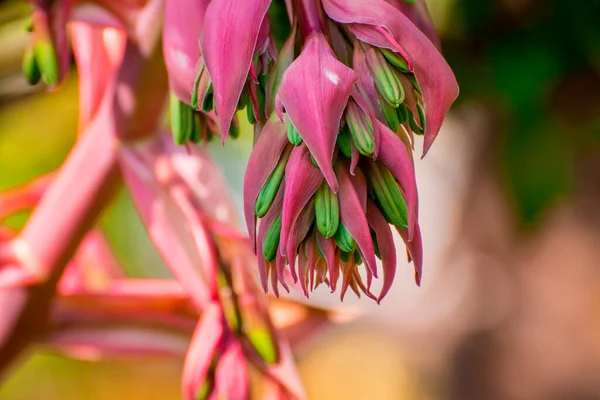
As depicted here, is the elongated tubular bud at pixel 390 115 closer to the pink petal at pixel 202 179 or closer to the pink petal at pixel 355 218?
the pink petal at pixel 355 218

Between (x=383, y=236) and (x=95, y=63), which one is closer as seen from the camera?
(x=383, y=236)

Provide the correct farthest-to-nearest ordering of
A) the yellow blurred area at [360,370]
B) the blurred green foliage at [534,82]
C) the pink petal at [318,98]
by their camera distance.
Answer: the yellow blurred area at [360,370]
the blurred green foliage at [534,82]
the pink petal at [318,98]

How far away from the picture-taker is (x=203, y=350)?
1.01 feet

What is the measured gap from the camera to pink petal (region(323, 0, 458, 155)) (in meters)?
0.22

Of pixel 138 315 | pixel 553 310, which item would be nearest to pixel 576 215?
pixel 553 310

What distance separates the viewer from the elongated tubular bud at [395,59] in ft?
0.73

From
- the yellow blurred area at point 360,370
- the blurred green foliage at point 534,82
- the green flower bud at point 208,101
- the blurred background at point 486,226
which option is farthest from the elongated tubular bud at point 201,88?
the yellow blurred area at point 360,370

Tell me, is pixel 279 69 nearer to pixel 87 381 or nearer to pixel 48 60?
pixel 48 60

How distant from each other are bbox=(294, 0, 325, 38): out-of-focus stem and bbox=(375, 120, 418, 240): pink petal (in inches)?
1.3

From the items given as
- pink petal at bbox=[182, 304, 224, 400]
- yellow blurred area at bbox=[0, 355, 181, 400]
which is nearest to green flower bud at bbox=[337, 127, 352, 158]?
pink petal at bbox=[182, 304, 224, 400]

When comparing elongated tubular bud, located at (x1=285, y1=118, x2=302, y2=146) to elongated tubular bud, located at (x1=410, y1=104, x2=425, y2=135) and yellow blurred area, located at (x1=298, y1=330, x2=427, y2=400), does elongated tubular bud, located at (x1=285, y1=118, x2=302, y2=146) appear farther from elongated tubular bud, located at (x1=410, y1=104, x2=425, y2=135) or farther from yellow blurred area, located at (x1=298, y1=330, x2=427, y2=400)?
yellow blurred area, located at (x1=298, y1=330, x2=427, y2=400)

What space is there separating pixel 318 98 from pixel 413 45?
0.03 meters

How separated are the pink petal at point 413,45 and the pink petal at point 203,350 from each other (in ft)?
0.42

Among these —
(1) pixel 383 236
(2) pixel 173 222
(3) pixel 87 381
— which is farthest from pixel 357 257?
(3) pixel 87 381
